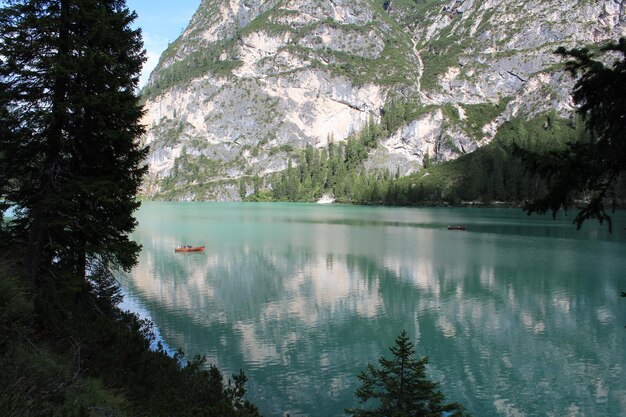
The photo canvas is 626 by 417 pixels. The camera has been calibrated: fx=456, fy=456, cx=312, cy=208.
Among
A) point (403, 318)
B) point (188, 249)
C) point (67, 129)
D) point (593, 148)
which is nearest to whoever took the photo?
point (593, 148)

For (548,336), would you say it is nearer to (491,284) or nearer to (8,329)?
(491,284)

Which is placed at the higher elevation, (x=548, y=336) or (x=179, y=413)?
(x=179, y=413)

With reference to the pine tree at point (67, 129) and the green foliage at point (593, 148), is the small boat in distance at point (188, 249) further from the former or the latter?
the green foliage at point (593, 148)

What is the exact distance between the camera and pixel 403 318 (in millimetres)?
26031

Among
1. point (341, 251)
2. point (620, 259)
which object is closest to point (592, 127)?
point (341, 251)

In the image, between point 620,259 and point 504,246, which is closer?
→ point 620,259

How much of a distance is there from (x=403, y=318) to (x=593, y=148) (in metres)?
19.9

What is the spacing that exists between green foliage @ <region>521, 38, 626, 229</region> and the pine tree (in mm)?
11352

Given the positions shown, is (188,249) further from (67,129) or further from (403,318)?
(67,129)

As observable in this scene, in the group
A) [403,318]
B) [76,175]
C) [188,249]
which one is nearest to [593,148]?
[76,175]

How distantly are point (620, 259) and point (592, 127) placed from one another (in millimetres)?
48349

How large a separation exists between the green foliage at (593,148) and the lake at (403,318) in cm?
991

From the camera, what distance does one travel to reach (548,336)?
23125 mm

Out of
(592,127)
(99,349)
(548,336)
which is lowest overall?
(548,336)
